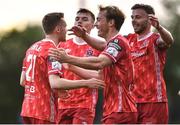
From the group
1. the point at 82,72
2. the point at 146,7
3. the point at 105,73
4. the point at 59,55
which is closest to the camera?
the point at 59,55

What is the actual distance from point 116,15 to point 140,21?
106 centimetres

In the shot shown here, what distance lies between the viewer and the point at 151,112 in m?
15.5

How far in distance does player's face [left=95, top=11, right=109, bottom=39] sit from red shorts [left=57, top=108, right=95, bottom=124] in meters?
2.04

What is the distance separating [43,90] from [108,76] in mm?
928

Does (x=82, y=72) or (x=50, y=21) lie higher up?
(x=50, y=21)

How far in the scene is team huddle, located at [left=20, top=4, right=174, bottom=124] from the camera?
552 inches

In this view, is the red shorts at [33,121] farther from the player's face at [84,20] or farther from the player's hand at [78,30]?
the player's face at [84,20]

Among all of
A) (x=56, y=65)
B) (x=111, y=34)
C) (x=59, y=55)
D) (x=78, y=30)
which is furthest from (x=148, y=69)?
(x=59, y=55)

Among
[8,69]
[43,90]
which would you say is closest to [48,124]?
[43,90]

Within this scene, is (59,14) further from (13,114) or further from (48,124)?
(13,114)

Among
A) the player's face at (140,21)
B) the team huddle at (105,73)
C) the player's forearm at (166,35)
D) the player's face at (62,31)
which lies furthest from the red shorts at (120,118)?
A: the player's face at (140,21)

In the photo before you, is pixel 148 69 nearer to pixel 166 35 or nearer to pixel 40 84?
pixel 166 35

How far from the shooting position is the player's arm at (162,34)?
14.8m

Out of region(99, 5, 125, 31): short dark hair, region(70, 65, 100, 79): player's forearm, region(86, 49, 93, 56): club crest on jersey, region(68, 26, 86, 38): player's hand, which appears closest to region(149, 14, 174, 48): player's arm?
region(99, 5, 125, 31): short dark hair
